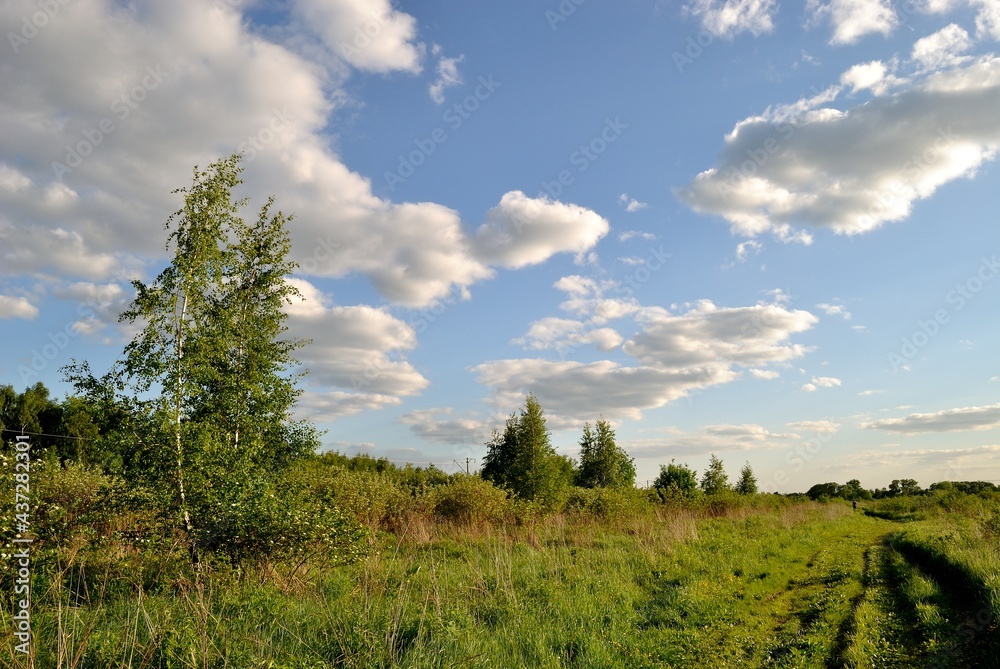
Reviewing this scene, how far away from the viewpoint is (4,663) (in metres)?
5.95

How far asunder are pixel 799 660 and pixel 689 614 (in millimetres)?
2572

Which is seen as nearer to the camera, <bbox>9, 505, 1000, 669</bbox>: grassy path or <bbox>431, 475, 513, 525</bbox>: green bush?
<bbox>9, 505, 1000, 669</bbox>: grassy path

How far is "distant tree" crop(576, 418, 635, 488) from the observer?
52.3 metres

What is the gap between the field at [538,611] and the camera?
23.1 ft

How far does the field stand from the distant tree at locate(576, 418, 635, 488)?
Answer: 35406mm

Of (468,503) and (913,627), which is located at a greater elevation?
(468,503)

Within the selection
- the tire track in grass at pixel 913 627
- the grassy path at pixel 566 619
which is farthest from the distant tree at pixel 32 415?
the tire track in grass at pixel 913 627

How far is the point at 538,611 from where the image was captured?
977cm

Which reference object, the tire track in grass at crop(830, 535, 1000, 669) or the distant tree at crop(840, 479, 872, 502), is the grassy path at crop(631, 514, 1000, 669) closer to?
the tire track in grass at crop(830, 535, 1000, 669)

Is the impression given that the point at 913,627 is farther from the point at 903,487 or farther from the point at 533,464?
the point at 903,487

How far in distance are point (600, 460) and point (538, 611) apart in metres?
44.6

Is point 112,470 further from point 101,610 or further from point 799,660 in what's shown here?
point 799,660

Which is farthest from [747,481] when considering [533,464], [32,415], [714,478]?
[32,415]

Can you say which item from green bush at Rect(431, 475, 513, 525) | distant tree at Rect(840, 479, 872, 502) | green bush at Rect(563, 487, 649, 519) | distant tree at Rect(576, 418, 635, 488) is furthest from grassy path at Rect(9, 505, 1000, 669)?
distant tree at Rect(840, 479, 872, 502)
